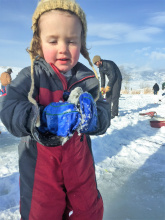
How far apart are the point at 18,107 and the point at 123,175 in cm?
192

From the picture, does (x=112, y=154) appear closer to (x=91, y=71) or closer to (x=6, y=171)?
(x=6, y=171)

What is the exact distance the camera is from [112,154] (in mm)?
3096

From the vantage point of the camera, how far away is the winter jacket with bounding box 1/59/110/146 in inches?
35.7

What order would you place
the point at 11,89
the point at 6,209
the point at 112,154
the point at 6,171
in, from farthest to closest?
the point at 112,154, the point at 6,171, the point at 6,209, the point at 11,89

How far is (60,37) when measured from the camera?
1051 mm

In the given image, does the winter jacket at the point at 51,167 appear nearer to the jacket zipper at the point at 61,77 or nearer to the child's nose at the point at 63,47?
the jacket zipper at the point at 61,77

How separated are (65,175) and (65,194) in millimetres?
144

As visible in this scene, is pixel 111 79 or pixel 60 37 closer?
pixel 60 37

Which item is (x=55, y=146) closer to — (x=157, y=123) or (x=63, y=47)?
(x=63, y=47)

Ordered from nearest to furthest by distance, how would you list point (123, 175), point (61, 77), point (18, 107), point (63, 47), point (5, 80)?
1. point (18, 107)
2. point (63, 47)
3. point (61, 77)
4. point (123, 175)
5. point (5, 80)

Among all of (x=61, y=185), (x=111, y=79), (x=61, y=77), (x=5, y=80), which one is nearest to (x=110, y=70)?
(x=111, y=79)

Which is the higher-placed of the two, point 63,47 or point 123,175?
point 63,47

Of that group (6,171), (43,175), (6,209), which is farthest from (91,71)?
(6,171)

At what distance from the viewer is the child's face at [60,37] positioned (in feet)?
3.44
